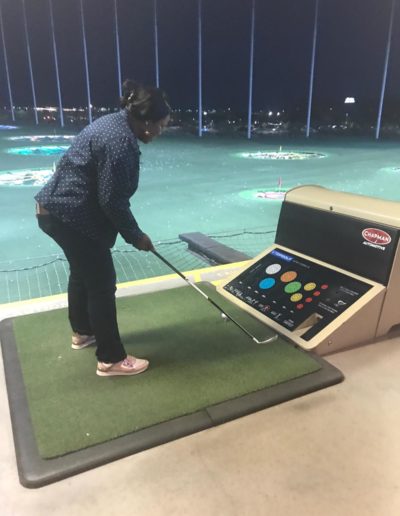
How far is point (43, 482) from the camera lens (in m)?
1.25

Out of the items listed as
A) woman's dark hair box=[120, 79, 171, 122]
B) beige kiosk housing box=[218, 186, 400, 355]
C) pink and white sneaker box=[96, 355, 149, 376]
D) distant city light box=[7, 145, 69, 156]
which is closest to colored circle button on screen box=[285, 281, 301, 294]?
beige kiosk housing box=[218, 186, 400, 355]

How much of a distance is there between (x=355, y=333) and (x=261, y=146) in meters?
11.4

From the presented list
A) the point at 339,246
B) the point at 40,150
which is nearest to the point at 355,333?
the point at 339,246

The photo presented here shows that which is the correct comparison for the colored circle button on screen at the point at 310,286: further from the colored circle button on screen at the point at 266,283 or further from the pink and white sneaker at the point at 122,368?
the pink and white sneaker at the point at 122,368

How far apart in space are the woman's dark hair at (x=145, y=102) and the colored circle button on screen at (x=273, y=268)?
3.46 feet

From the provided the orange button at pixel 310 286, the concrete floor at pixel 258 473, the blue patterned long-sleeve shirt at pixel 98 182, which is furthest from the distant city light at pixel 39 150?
the concrete floor at pixel 258 473

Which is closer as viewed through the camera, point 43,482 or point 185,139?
point 43,482

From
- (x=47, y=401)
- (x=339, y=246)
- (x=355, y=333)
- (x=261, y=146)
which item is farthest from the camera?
(x=261, y=146)

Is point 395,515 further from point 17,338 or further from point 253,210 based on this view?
point 253,210

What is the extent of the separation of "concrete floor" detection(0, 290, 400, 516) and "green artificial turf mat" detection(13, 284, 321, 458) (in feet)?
0.39

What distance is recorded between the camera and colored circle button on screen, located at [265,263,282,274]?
229 centimetres

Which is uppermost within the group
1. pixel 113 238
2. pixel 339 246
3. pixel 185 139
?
pixel 113 238

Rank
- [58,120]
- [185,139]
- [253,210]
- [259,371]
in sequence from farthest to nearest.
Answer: [58,120], [185,139], [253,210], [259,371]

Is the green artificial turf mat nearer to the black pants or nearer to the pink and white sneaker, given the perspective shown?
the pink and white sneaker
